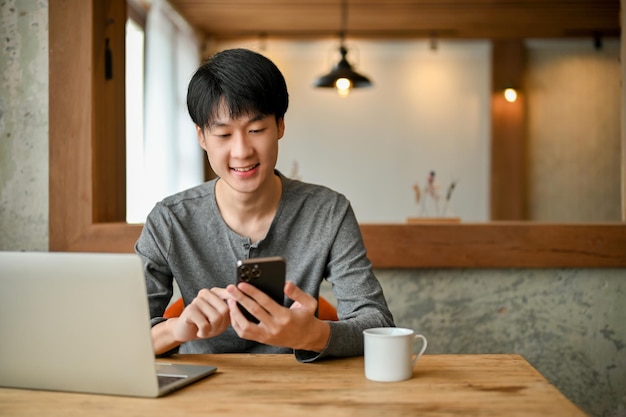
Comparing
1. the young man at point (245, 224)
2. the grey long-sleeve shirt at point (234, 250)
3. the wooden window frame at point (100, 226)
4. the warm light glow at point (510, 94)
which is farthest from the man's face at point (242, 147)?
the warm light glow at point (510, 94)

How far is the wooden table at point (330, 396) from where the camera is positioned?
3.55ft

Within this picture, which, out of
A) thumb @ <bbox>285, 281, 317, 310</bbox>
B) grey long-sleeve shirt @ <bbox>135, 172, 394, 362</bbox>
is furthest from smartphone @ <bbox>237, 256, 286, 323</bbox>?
grey long-sleeve shirt @ <bbox>135, 172, 394, 362</bbox>

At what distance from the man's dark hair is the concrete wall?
1046 millimetres

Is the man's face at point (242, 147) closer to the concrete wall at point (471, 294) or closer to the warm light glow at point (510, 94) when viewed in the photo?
the concrete wall at point (471, 294)

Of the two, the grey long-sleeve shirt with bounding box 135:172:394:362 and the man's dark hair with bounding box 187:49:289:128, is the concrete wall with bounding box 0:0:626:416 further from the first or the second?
the man's dark hair with bounding box 187:49:289:128

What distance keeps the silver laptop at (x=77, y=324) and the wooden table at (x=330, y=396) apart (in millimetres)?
28

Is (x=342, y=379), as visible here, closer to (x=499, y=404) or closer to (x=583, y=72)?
(x=499, y=404)

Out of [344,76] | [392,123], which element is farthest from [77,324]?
[392,123]

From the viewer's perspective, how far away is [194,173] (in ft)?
21.1

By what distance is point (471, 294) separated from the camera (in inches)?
99.3

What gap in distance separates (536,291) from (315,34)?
4.90 meters

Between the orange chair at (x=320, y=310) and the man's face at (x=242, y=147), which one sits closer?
the man's face at (x=242, y=147)

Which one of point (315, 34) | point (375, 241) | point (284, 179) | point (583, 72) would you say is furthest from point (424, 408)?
point (583, 72)

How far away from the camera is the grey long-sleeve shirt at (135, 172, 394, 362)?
172 centimetres
